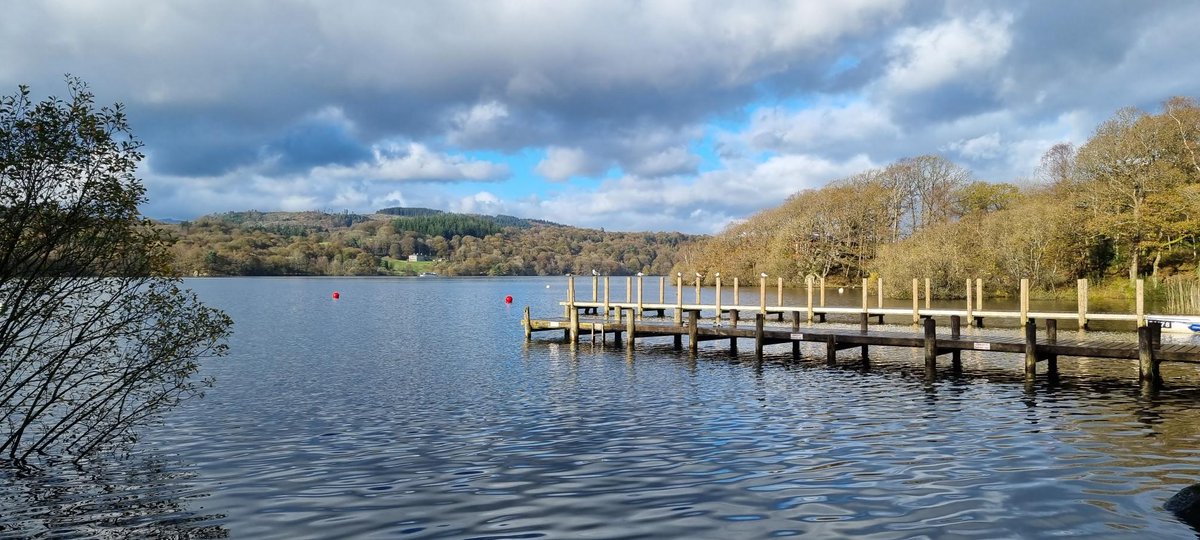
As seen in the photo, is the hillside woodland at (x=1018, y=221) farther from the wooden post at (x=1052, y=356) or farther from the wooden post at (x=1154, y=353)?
the wooden post at (x=1154, y=353)

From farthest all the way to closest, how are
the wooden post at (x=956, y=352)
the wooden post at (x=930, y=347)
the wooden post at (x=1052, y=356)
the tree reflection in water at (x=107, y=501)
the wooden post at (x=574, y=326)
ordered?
the wooden post at (x=574, y=326) → the wooden post at (x=956, y=352) → the wooden post at (x=930, y=347) → the wooden post at (x=1052, y=356) → the tree reflection in water at (x=107, y=501)

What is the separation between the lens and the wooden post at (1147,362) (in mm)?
20984

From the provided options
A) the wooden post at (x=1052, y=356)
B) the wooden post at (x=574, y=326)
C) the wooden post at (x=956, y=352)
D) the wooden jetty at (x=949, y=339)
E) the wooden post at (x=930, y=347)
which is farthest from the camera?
the wooden post at (x=574, y=326)

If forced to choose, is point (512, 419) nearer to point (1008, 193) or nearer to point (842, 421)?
point (842, 421)

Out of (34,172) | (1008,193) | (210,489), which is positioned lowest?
(210,489)

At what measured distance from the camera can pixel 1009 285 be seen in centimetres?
6788

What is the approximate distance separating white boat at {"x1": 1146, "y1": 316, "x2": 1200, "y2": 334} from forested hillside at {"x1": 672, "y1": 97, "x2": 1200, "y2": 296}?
23.5 meters

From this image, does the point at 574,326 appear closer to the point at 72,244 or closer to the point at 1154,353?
the point at 1154,353

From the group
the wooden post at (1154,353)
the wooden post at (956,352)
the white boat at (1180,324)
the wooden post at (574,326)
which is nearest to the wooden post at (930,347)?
the wooden post at (956,352)

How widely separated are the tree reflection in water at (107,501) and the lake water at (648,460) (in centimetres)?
5

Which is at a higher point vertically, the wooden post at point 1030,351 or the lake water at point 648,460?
the wooden post at point 1030,351

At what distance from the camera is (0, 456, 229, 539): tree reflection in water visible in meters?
10.2

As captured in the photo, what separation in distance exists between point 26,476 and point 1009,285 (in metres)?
70.5

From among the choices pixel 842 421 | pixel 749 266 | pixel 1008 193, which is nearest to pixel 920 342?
pixel 842 421
